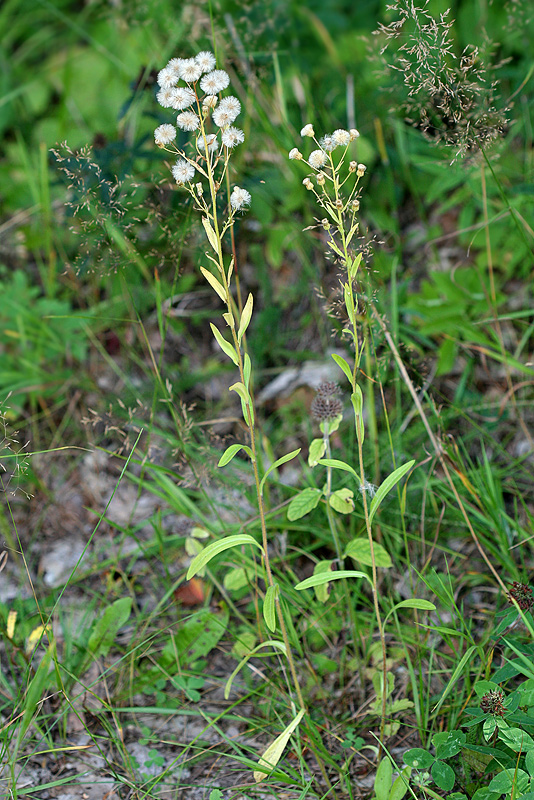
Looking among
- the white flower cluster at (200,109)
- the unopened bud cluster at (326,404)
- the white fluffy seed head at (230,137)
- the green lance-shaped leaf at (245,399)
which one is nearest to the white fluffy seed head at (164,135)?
the white flower cluster at (200,109)

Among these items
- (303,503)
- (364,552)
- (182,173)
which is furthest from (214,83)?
(364,552)

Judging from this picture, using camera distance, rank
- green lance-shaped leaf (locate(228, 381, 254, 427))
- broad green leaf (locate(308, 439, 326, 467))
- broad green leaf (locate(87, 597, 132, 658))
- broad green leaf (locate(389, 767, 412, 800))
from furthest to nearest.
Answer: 1. broad green leaf (locate(87, 597, 132, 658))
2. broad green leaf (locate(308, 439, 326, 467))
3. broad green leaf (locate(389, 767, 412, 800))
4. green lance-shaped leaf (locate(228, 381, 254, 427))

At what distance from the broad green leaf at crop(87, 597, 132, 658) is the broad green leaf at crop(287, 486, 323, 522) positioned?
0.56 metres

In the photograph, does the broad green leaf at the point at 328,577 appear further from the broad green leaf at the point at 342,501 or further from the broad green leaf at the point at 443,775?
the broad green leaf at the point at 443,775

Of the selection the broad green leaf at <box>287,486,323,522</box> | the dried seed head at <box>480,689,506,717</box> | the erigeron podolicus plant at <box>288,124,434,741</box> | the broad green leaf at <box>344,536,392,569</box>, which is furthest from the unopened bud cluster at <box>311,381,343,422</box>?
the dried seed head at <box>480,689,506,717</box>

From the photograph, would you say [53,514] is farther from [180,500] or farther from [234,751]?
[234,751]

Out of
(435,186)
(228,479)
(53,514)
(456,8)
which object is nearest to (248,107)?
(435,186)

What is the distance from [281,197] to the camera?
2316 mm

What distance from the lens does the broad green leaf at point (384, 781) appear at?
1.14m

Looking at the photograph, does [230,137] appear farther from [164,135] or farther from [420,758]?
[420,758]

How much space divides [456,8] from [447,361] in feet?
5.57

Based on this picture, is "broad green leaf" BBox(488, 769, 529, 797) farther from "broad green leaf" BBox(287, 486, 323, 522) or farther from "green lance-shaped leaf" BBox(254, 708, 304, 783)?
"broad green leaf" BBox(287, 486, 323, 522)

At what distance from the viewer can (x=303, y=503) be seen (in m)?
1.37

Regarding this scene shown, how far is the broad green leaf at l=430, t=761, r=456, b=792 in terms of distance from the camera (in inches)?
43.8
